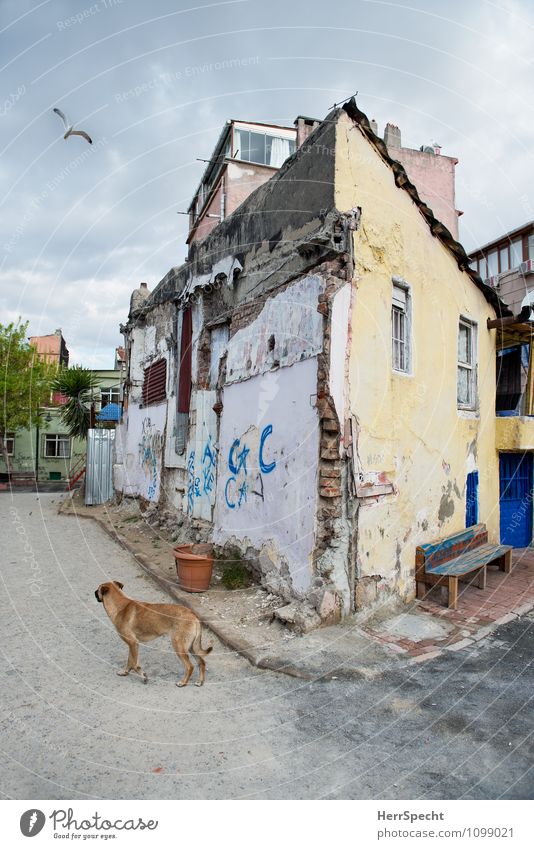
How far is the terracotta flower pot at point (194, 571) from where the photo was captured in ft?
23.7

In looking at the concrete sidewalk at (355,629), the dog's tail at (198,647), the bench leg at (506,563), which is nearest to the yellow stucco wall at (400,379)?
the concrete sidewalk at (355,629)

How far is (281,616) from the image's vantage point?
5.88 meters

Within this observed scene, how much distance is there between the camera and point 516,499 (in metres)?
11.3

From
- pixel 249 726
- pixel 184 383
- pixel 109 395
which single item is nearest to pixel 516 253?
pixel 184 383

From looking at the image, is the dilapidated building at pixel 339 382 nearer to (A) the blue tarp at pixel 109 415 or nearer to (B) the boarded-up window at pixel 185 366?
(B) the boarded-up window at pixel 185 366

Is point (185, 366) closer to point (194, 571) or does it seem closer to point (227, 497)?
point (227, 497)

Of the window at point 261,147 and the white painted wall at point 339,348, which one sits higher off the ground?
the window at point 261,147

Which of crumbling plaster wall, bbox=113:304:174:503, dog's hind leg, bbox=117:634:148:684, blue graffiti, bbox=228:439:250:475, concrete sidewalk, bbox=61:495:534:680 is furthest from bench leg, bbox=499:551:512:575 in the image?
crumbling plaster wall, bbox=113:304:174:503

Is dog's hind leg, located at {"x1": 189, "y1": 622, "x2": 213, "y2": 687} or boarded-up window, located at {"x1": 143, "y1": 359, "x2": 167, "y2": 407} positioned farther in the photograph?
boarded-up window, located at {"x1": 143, "y1": 359, "x2": 167, "y2": 407}

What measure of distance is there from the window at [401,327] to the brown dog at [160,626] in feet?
14.1

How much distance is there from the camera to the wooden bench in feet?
22.8

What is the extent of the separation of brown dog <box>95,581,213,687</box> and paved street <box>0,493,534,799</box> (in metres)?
0.24

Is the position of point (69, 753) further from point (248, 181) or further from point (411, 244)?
point (248, 181)

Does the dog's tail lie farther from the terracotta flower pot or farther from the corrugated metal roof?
the corrugated metal roof
